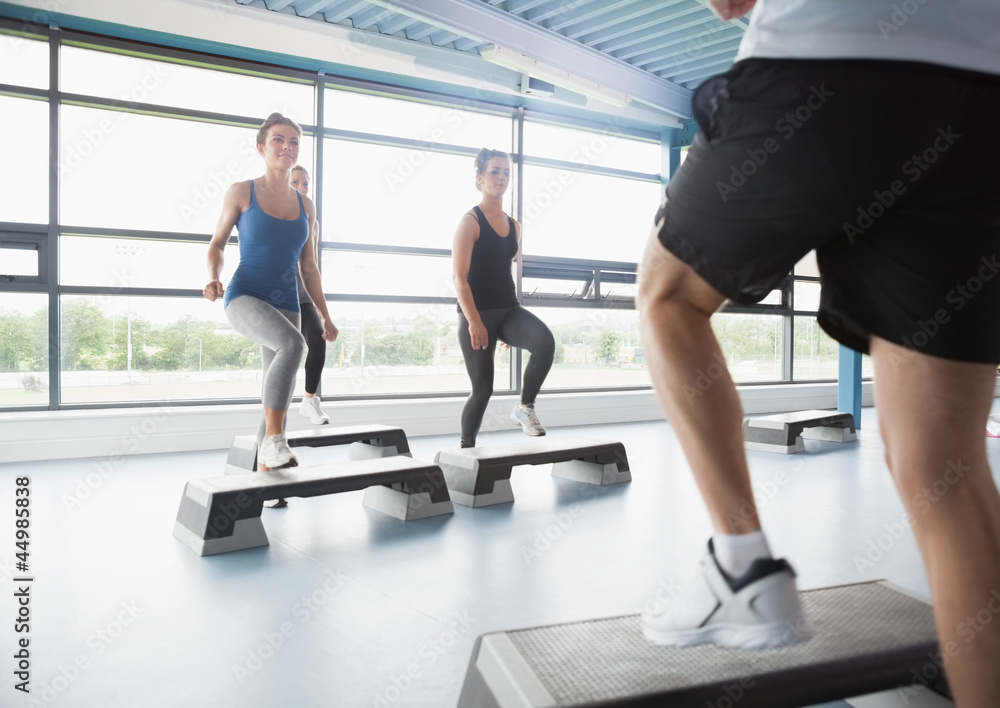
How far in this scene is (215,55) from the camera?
5.14 m

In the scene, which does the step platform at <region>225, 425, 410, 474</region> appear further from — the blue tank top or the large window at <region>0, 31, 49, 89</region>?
the large window at <region>0, 31, 49, 89</region>

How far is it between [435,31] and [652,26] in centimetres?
176

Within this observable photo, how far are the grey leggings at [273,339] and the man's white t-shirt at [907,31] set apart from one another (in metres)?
2.30

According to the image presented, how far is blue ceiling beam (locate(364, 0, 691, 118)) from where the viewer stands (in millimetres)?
4699

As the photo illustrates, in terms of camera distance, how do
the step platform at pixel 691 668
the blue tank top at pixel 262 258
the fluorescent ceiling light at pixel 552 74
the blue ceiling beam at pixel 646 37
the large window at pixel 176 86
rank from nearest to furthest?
the step platform at pixel 691 668, the blue tank top at pixel 262 258, the large window at pixel 176 86, the fluorescent ceiling light at pixel 552 74, the blue ceiling beam at pixel 646 37

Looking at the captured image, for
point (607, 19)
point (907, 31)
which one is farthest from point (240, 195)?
point (607, 19)

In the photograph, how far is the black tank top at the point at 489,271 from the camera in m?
3.59

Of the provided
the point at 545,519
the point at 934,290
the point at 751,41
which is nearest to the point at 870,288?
the point at 934,290

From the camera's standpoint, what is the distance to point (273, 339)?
2750 millimetres

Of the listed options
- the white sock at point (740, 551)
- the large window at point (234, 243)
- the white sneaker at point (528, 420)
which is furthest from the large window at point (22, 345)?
the white sock at point (740, 551)

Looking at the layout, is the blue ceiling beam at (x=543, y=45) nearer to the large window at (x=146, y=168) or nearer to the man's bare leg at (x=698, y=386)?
the large window at (x=146, y=168)

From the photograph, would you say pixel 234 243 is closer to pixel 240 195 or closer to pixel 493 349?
pixel 240 195

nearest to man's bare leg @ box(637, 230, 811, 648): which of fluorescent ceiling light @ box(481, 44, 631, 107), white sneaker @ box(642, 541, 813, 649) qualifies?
white sneaker @ box(642, 541, 813, 649)

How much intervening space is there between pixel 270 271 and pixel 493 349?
1.19 m
